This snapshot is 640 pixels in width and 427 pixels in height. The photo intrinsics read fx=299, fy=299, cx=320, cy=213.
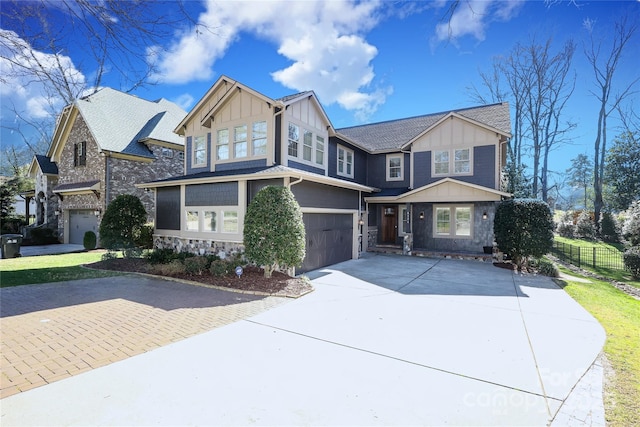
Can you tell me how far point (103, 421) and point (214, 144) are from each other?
1072 cm

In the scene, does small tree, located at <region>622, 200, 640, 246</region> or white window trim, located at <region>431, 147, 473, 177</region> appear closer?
small tree, located at <region>622, 200, 640, 246</region>

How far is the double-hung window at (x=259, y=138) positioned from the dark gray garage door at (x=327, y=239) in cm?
298

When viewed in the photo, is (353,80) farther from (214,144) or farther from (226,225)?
(226,225)

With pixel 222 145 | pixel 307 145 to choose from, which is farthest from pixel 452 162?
pixel 222 145

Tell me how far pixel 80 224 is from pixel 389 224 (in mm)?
18807

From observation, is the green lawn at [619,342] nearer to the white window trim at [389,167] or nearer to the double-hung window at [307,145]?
the white window trim at [389,167]

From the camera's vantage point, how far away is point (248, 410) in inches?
118

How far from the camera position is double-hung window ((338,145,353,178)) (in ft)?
48.4

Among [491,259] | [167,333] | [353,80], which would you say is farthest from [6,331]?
[353,80]

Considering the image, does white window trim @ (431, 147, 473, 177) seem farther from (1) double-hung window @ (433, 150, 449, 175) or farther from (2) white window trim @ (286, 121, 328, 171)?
(2) white window trim @ (286, 121, 328, 171)

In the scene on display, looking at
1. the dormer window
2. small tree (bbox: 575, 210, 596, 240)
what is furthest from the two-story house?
small tree (bbox: 575, 210, 596, 240)

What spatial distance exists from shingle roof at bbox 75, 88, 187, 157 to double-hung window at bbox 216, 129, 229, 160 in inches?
314

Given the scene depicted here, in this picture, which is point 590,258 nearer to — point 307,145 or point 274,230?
point 307,145

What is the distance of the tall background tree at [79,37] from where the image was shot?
4.19 m
